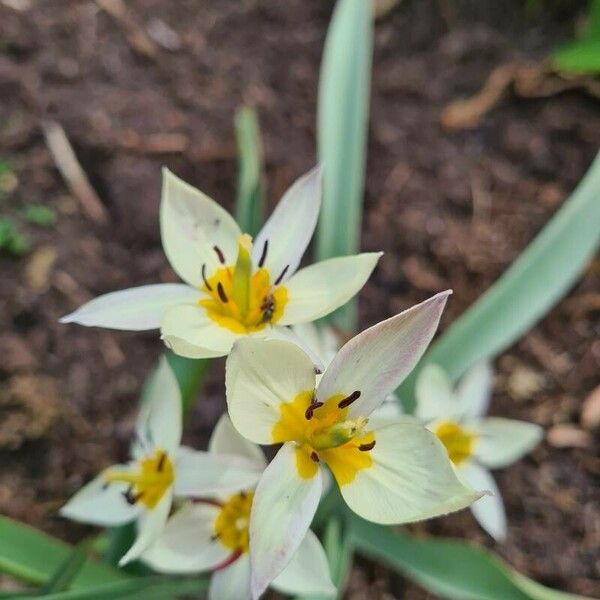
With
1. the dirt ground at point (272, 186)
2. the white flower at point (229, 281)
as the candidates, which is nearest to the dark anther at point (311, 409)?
the white flower at point (229, 281)

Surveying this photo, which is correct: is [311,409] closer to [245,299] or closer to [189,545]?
[245,299]

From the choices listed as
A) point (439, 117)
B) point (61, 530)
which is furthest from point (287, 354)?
point (439, 117)

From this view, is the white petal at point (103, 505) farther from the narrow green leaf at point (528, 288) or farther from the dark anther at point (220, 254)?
the narrow green leaf at point (528, 288)

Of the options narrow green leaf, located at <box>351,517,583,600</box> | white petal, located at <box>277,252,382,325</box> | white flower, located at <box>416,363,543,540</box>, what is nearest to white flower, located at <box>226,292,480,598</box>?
white petal, located at <box>277,252,382,325</box>

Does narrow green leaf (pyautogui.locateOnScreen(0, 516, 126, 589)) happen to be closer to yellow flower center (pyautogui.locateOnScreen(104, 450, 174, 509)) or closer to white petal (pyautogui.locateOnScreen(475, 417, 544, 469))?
→ yellow flower center (pyautogui.locateOnScreen(104, 450, 174, 509))

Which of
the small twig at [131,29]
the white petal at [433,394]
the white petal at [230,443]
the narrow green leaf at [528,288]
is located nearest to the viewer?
the white petal at [230,443]

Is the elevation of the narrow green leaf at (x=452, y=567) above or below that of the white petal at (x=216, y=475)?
below
